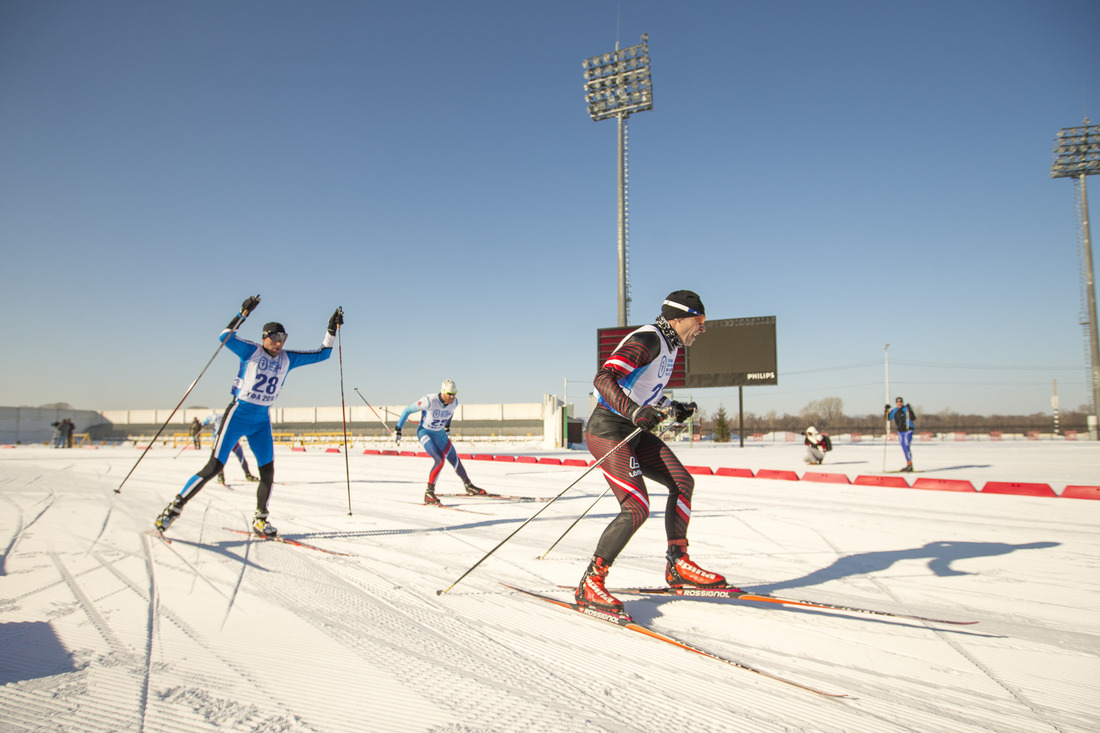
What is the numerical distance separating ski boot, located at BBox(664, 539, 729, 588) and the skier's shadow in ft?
1.99

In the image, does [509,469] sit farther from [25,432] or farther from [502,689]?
[25,432]

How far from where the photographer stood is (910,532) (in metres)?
6.06

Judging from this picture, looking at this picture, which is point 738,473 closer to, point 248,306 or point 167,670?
point 248,306

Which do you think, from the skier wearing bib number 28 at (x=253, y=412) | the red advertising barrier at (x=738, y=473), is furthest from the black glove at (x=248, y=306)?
the red advertising barrier at (x=738, y=473)

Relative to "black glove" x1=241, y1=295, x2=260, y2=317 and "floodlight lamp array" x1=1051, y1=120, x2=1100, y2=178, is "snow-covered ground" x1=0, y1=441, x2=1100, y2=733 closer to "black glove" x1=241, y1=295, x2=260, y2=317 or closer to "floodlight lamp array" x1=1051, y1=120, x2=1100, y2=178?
"black glove" x1=241, y1=295, x2=260, y2=317

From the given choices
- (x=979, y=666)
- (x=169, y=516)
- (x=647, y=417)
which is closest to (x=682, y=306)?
(x=647, y=417)

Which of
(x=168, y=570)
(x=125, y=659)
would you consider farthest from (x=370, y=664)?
(x=168, y=570)

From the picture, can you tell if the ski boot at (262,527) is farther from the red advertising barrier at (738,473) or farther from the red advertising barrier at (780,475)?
the red advertising barrier at (780,475)

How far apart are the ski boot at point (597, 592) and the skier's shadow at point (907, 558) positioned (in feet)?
4.18

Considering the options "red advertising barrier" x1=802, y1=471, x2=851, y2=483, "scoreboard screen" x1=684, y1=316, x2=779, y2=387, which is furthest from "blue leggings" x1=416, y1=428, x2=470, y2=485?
"scoreboard screen" x1=684, y1=316, x2=779, y2=387

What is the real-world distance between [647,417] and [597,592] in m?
1.12

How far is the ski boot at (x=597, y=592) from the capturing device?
3258 mm

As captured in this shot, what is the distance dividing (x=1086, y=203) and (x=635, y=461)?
5457 centimetres

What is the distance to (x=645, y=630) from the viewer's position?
2988 millimetres
